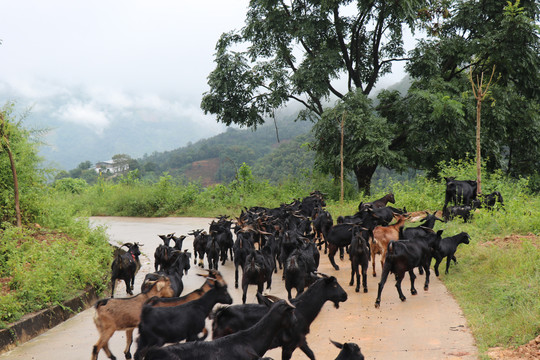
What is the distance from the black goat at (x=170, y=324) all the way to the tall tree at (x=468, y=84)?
14.7 m

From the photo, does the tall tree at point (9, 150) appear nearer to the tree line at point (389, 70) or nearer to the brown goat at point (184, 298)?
the brown goat at point (184, 298)

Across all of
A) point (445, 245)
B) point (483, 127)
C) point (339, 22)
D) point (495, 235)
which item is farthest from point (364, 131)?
point (445, 245)

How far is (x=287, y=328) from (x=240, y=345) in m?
0.69

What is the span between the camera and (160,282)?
6.38m

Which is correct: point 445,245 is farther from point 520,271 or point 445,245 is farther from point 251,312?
point 251,312

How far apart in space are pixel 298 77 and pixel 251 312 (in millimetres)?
16108

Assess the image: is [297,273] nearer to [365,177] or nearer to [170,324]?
[170,324]

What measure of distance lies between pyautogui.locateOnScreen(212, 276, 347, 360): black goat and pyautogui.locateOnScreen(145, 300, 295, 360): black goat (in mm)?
318

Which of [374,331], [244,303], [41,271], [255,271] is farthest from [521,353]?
[41,271]

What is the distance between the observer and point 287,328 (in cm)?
459

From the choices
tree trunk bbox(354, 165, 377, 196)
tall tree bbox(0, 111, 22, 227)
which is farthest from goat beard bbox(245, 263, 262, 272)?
tree trunk bbox(354, 165, 377, 196)

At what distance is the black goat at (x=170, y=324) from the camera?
4918 mm

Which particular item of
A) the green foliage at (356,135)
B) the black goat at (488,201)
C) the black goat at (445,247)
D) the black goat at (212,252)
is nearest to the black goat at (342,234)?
the black goat at (445,247)

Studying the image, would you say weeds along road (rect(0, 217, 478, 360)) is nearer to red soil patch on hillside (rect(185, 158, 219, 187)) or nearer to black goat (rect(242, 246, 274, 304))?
black goat (rect(242, 246, 274, 304))
